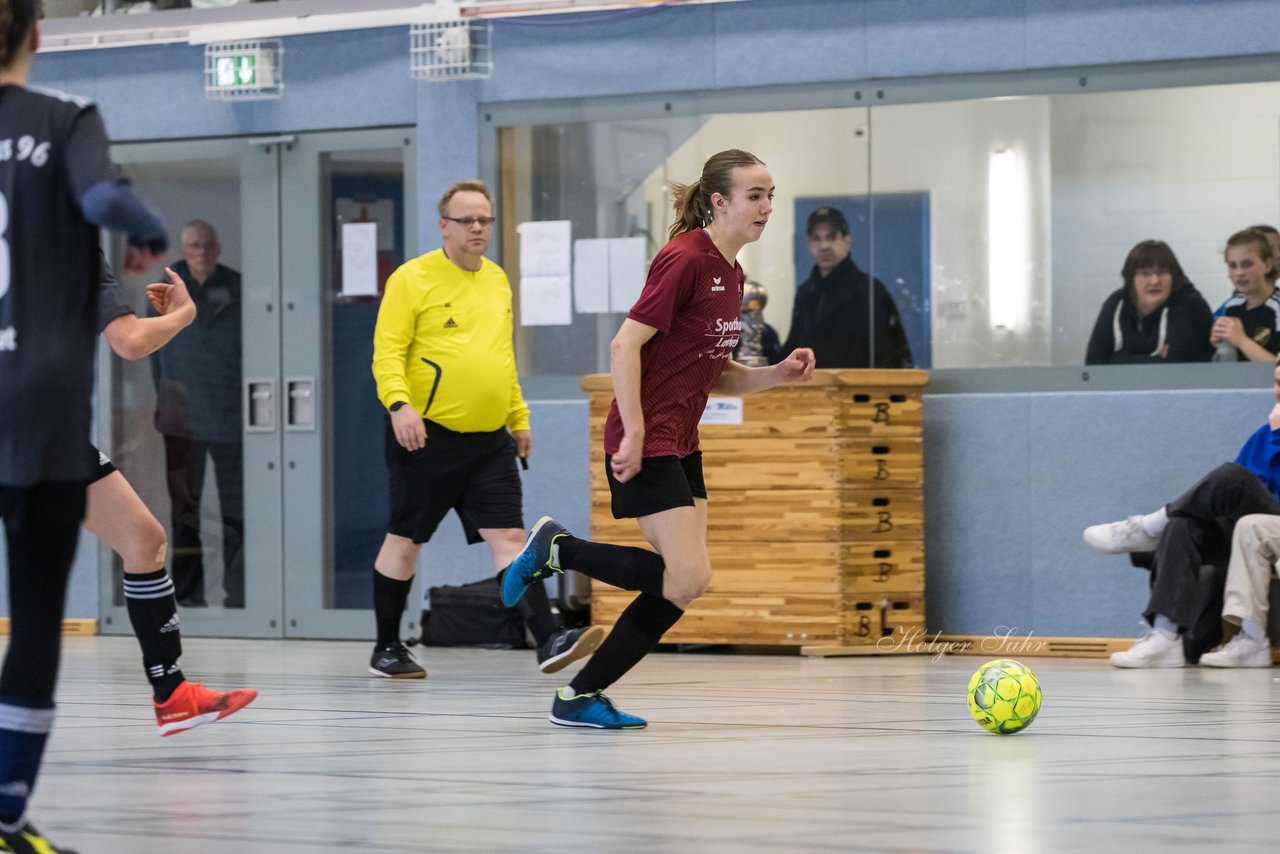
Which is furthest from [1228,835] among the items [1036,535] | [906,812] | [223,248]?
[223,248]

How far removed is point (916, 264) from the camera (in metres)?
9.27

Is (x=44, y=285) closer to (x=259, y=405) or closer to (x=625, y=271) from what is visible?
(x=625, y=271)

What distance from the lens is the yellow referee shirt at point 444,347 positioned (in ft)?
23.8

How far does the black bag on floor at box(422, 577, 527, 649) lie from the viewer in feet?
30.3

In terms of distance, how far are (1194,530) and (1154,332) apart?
1245mm

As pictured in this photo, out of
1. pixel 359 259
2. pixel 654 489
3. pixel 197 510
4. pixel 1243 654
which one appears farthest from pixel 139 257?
pixel 197 510

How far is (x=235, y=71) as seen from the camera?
1012 centimetres

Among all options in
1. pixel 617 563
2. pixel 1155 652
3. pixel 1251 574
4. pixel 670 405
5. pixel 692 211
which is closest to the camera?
pixel 670 405

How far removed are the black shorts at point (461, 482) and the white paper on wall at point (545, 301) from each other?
2.47 meters

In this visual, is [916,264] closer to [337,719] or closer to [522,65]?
[522,65]

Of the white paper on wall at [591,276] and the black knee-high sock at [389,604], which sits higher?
the white paper on wall at [591,276]

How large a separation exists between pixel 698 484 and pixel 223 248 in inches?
220

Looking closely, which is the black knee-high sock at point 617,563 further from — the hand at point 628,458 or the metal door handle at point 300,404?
the metal door handle at point 300,404

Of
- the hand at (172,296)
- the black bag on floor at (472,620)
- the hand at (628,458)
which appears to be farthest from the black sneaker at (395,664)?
the hand at (172,296)
